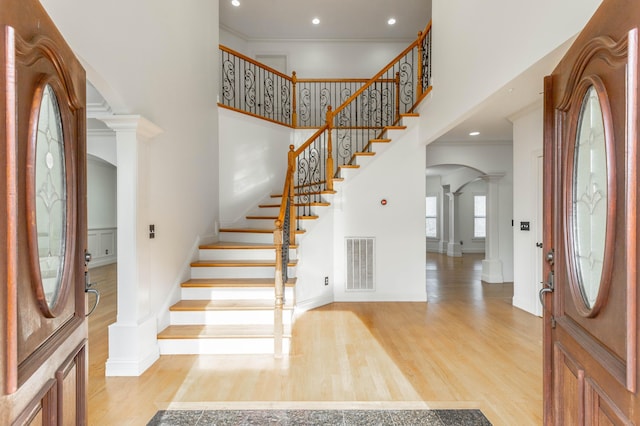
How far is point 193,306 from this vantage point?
11.1 feet

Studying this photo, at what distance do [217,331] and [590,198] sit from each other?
3.18 metres

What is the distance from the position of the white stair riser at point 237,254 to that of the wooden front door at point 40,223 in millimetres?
2616

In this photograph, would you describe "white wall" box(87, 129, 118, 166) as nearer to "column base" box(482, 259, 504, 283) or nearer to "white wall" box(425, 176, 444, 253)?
"column base" box(482, 259, 504, 283)

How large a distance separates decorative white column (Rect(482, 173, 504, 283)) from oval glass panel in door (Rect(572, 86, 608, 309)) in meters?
5.42

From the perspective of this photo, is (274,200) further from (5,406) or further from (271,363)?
(5,406)

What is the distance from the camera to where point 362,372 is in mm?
2779

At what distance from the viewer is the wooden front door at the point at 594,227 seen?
37.3 inches

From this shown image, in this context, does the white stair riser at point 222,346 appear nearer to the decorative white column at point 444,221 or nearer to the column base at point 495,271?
the column base at point 495,271

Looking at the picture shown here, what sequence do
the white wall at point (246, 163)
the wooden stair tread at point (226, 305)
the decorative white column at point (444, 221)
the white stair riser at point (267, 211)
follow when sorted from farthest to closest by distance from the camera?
the decorative white column at point (444, 221)
the white stair riser at point (267, 211)
the white wall at point (246, 163)
the wooden stair tread at point (226, 305)

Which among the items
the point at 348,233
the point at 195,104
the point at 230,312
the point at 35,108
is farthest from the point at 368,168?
the point at 35,108

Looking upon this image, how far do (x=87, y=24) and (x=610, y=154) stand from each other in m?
3.07

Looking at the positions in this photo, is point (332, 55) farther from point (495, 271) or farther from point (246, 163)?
point (495, 271)

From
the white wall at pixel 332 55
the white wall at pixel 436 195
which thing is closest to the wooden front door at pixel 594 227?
the white wall at pixel 332 55

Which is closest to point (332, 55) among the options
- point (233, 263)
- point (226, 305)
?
point (233, 263)
